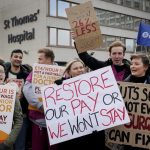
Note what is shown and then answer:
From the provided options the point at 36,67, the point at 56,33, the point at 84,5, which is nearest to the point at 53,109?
the point at 36,67

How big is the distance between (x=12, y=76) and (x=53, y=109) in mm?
1785

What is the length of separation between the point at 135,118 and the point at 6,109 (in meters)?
1.39

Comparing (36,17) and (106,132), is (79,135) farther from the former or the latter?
(36,17)

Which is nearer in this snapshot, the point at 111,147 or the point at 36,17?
the point at 111,147

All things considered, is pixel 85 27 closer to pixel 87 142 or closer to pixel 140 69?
pixel 140 69

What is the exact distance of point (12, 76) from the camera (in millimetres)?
5965

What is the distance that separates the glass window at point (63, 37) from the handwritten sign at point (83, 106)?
24.5m

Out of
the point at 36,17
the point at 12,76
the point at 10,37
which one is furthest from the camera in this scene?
the point at 10,37

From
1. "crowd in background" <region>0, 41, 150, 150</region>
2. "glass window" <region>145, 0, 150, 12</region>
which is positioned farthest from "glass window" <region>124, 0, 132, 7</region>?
"crowd in background" <region>0, 41, 150, 150</region>

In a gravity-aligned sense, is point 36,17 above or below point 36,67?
above

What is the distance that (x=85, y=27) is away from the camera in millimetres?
5156

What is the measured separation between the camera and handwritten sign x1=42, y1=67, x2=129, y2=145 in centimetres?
413

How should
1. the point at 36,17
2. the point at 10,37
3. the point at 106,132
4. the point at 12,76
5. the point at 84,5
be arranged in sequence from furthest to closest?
the point at 10,37 < the point at 36,17 < the point at 12,76 < the point at 84,5 < the point at 106,132

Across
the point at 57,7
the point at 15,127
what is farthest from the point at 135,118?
the point at 57,7
